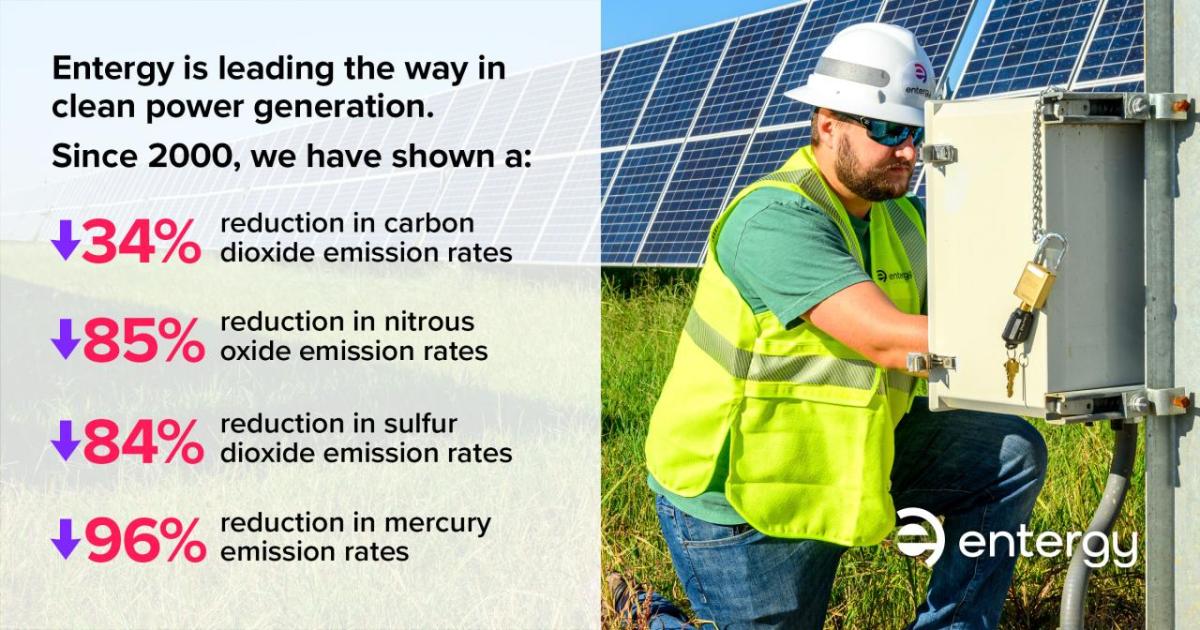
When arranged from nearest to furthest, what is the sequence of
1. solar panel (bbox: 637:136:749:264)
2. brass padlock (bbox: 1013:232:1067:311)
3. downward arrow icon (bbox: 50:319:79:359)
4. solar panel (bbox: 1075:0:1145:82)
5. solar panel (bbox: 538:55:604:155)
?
brass padlock (bbox: 1013:232:1067:311)
downward arrow icon (bbox: 50:319:79:359)
solar panel (bbox: 1075:0:1145:82)
solar panel (bbox: 637:136:749:264)
solar panel (bbox: 538:55:604:155)

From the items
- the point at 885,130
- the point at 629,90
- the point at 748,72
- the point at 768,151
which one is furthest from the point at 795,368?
the point at 629,90

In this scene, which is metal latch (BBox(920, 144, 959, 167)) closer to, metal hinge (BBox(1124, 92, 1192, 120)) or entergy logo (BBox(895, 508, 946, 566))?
metal hinge (BBox(1124, 92, 1192, 120))

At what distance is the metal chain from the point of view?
2.56 metres

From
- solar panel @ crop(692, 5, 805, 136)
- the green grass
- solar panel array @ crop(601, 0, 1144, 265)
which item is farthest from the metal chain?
solar panel @ crop(692, 5, 805, 136)

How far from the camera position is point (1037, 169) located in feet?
8.45

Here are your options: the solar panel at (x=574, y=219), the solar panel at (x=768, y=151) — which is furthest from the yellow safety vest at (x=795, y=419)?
the solar panel at (x=574, y=219)

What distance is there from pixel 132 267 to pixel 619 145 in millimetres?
8857

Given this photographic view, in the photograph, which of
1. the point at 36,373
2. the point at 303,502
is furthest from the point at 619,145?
the point at 303,502

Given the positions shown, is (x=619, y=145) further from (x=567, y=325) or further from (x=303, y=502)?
(x=303, y=502)

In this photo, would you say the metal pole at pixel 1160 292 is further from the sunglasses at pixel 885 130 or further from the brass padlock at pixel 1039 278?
the sunglasses at pixel 885 130

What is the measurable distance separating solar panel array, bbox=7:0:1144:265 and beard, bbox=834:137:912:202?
4604 millimetres

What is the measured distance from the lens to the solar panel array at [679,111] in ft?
27.8

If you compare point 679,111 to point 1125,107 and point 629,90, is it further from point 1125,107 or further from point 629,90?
point 1125,107

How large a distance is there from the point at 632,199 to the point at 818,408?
29.2 feet
